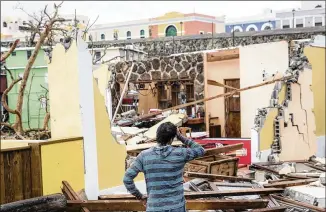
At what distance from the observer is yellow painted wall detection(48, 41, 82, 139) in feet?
23.9

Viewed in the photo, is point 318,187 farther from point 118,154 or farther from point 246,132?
point 246,132

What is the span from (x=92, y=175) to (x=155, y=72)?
452 inches

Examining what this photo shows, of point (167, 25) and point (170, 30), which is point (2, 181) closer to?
point (170, 30)

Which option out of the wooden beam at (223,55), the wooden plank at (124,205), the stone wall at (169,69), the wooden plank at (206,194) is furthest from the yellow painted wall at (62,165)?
the stone wall at (169,69)

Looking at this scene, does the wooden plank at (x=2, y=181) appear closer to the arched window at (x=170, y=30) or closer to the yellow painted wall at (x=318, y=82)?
the yellow painted wall at (x=318, y=82)

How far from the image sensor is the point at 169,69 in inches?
720

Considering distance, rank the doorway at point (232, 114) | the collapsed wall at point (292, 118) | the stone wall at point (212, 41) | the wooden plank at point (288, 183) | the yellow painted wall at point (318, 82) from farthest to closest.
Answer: the stone wall at point (212, 41)
the doorway at point (232, 114)
the yellow painted wall at point (318, 82)
the collapsed wall at point (292, 118)
the wooden plank at point (288, 183)

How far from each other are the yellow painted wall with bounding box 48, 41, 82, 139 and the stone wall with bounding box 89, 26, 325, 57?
51.2 ft

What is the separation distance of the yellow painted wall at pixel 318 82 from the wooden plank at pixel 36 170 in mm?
9048

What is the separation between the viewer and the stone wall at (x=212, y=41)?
21328 millimetres

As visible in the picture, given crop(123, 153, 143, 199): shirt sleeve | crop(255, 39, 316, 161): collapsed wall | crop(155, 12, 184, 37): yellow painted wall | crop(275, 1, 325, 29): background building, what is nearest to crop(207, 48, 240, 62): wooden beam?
crop(255, 39, 316, 161): collapsed wall

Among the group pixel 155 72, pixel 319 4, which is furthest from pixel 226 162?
pixel 319 4

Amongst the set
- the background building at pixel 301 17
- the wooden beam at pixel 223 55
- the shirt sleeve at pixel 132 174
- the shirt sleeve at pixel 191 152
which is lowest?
the shirt sleeve at pixel 132 174

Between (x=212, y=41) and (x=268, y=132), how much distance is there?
39.5 feet
